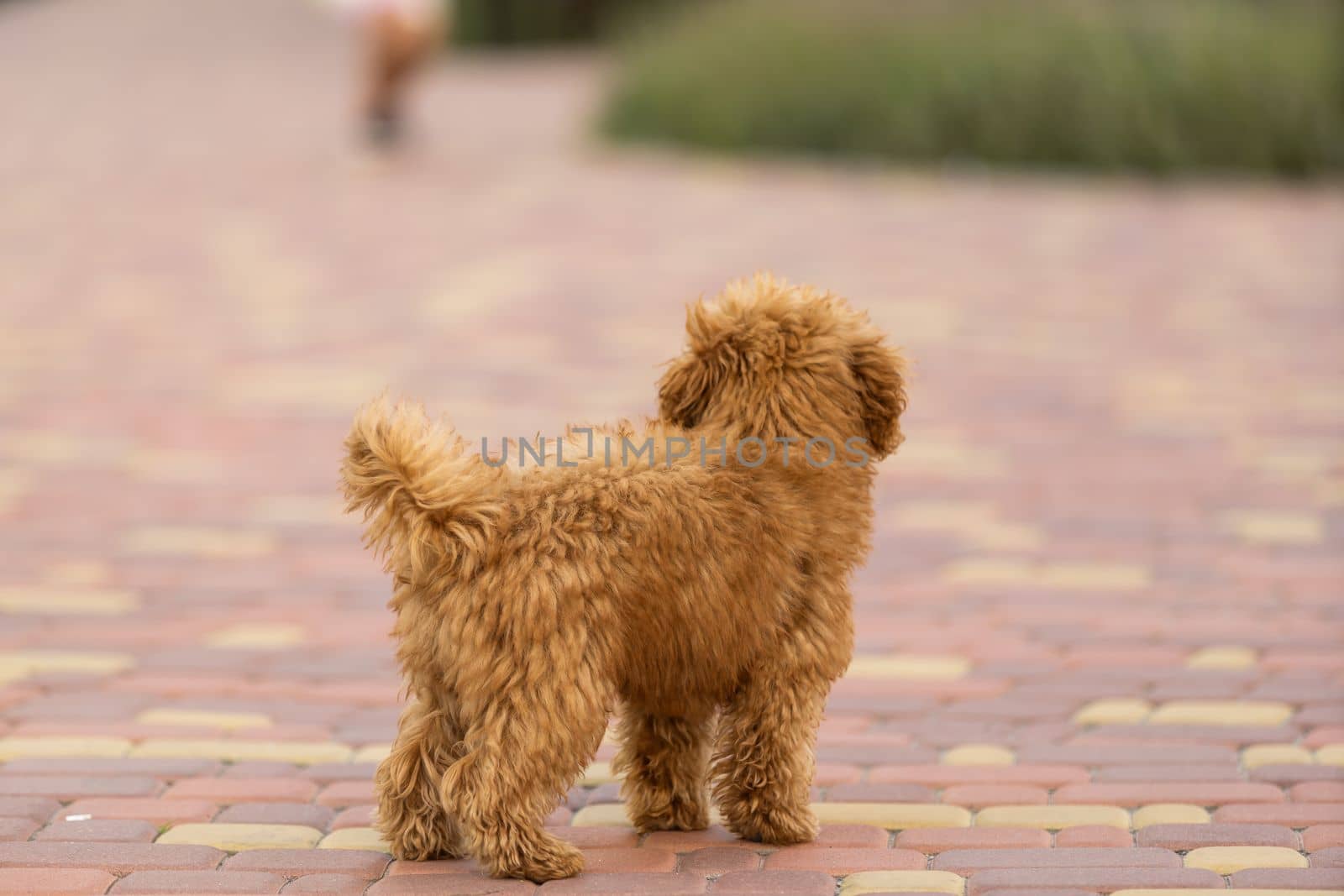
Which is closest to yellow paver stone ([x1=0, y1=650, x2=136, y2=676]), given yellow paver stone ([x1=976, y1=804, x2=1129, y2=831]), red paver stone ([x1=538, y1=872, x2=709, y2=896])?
red paver stone ([x1=538, y1=872, x2=709, y2=896])

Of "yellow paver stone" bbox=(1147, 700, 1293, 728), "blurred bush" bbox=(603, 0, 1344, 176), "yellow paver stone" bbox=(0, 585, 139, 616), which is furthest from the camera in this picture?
"blurred bush" bbox=(603, 0, 1344, 176)

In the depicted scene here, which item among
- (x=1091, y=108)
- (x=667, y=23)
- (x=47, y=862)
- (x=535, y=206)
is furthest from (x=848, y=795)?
(x=667, y=23)

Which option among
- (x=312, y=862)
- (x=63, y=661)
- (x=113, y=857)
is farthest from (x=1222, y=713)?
(x=63, y=661)

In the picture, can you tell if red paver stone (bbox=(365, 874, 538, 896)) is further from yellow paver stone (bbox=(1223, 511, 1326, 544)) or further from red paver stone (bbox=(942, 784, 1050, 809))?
yellow paver stone (bbox=(1223, 511, 1326, 544))

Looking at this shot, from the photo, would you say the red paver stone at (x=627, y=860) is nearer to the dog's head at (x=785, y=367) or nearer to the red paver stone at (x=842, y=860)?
the red paver stone at (x=842, y=860)

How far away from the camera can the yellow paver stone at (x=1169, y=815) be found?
3.52 metres

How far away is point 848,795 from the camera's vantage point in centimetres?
372

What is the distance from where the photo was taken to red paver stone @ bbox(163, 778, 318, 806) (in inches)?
144

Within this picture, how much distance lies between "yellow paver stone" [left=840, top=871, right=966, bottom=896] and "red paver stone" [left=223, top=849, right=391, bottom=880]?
0.92 metres

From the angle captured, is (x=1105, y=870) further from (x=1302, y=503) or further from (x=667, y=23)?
(x=667, y=23)

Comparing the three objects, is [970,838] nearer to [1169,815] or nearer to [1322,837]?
[1169,815]

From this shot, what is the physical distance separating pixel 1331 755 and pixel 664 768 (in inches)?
63.4

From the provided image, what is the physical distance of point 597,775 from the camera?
3914 millimetres

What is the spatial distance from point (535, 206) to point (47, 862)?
939cm
